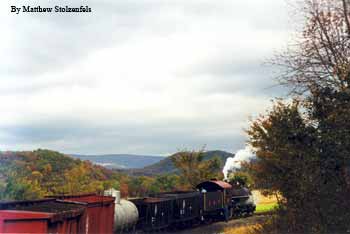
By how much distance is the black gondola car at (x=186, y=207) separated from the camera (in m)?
27.9

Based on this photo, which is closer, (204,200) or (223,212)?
(204,200)

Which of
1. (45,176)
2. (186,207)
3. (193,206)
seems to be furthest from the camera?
(45,176)

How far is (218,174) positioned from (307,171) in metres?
42.0

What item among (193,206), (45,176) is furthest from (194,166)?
(45,176)

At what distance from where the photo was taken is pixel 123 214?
64.8 feet

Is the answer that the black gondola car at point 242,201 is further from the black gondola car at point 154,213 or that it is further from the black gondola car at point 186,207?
the black gondola car at point 154,213

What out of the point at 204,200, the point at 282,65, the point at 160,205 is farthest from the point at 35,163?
the point at 282,65

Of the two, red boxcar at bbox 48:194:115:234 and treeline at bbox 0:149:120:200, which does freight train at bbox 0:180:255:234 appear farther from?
treeline at bbox 0:149:120:200

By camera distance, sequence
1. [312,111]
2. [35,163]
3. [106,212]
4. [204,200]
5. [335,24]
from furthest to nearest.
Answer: [35,163]
[204,200]
[335,24]
[312,111]
[106,212]

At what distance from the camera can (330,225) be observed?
16.9 meters

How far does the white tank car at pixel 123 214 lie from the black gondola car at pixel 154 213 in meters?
1.34

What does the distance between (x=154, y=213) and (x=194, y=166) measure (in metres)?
31.7

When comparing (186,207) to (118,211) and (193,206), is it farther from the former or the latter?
(118,211)

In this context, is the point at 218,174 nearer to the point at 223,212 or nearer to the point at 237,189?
the point at 237,189
